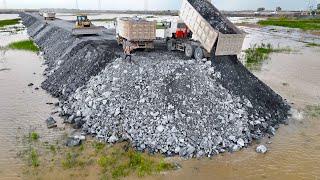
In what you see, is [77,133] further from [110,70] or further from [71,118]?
[110,70]

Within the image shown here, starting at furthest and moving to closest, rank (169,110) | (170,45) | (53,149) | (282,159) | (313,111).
A: 1. (170,45)
2. (313,111)
3. (169,110)
4. (53,149)
5. (282,159)

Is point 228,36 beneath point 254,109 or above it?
above

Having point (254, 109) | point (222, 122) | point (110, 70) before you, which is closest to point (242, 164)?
point (222, 122)

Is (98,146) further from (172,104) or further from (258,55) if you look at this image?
(258,55)

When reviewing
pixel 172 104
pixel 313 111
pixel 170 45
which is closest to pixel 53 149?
pixel 172 104

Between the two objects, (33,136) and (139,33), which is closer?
(33,136)

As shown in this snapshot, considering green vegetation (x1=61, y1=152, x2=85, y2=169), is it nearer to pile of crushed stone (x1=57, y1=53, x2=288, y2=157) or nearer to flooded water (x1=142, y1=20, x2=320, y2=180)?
pile of crushed stone (x1=57, y1=53, x2=288, y2=157)

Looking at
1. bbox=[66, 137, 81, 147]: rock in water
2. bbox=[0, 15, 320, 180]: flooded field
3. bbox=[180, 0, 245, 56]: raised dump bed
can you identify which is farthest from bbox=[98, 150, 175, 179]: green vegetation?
bbox=[180, 0, 245, 56]: raised dump bed
